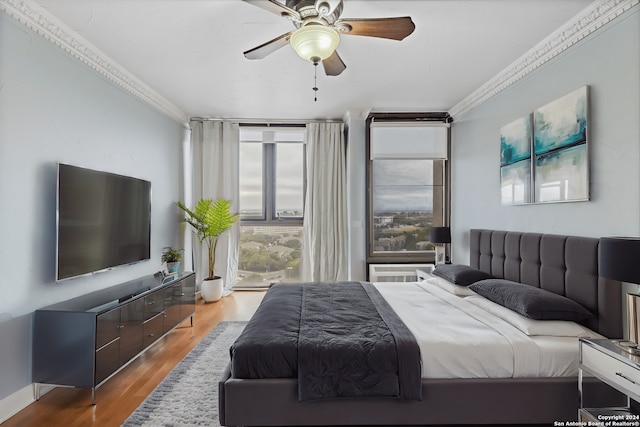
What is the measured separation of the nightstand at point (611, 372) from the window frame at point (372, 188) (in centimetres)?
279

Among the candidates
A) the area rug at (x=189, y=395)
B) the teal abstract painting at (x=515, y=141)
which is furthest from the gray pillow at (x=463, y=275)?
the area rug at (x=189, y=395)

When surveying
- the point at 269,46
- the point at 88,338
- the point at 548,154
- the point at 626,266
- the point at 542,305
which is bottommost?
the point at 88,338

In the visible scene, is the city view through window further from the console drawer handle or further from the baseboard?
the baseboard

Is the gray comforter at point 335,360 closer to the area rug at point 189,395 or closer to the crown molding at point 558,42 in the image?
the area rug at point 189,395

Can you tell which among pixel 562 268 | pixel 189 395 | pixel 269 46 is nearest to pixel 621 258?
pixel 562 268

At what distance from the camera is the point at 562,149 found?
7.69ft

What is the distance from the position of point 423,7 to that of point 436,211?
2824 millimetres

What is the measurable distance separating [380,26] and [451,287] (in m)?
2.21

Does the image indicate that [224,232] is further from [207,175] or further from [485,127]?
[485,127]

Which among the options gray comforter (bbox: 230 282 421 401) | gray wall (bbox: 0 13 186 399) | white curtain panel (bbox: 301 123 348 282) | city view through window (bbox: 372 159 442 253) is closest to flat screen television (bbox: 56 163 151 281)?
gray wall (bbox: 0 13 186 399)

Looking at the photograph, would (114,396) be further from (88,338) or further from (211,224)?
(211,224)

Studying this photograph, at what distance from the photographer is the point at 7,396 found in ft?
6.49

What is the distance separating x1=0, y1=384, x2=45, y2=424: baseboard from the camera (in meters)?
1.95

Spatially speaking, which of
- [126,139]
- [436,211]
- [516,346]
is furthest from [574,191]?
[126,139]
